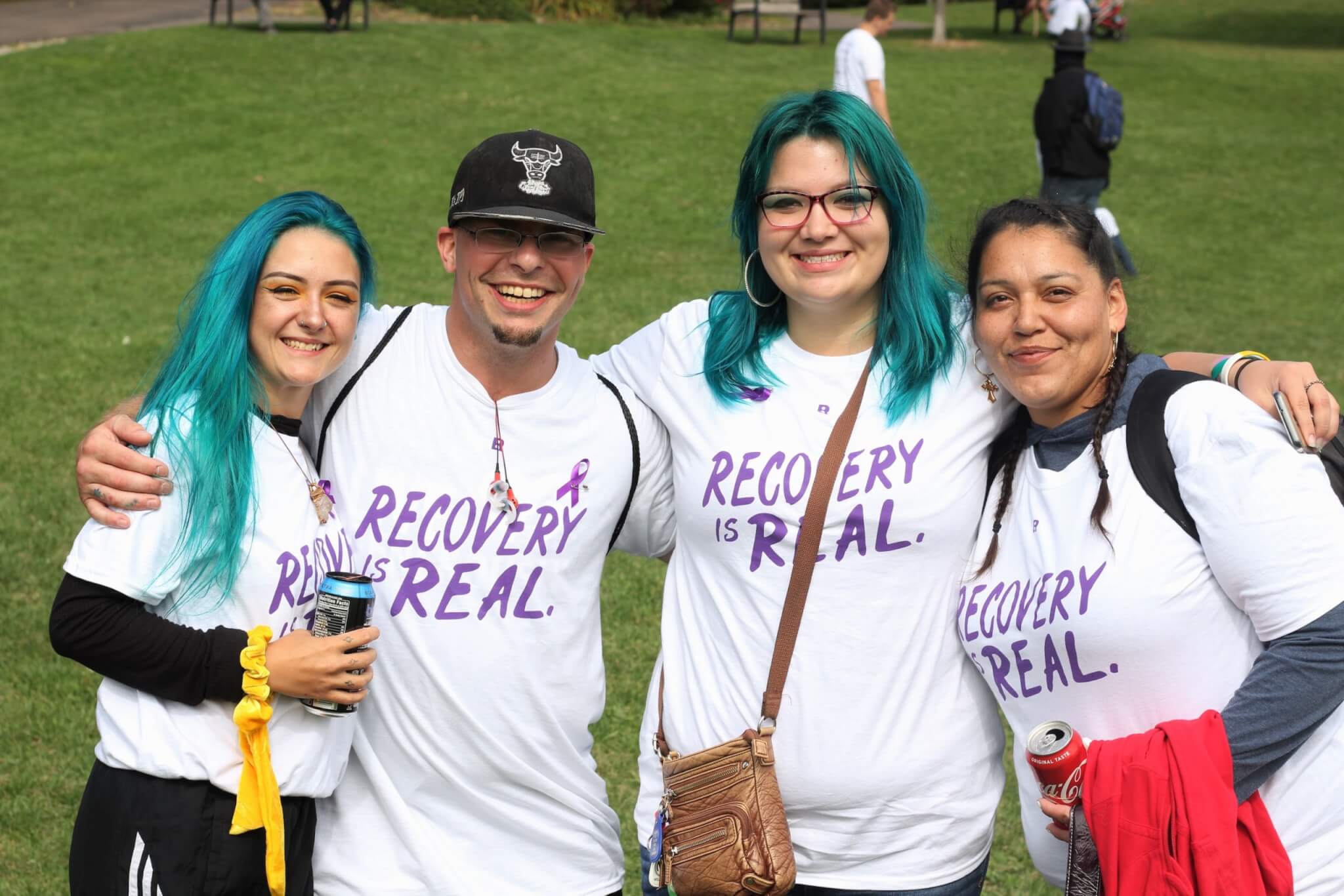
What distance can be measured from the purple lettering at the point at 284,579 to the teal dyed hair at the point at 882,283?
106 centimetres

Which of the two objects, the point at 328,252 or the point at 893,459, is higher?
the point at 328,252

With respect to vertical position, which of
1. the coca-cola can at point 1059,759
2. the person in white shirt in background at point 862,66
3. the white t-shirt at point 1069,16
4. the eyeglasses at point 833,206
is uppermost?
the white t-shirt at point 1069,16

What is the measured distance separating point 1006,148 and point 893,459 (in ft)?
52.9

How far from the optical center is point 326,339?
2975 mm

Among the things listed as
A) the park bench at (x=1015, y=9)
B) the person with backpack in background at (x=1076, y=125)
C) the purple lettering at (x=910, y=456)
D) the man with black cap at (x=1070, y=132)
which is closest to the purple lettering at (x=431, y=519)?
the purple lettering at (x=910, y=456)

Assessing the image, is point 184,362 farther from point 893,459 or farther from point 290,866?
point 893,459

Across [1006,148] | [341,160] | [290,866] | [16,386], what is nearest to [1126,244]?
[1006,148]

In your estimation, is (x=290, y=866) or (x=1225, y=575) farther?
(x=290, y=866)

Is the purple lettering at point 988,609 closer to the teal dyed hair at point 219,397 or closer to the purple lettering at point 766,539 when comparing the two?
the purple lettering at point 766,539

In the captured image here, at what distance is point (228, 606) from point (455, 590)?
1.62 ft

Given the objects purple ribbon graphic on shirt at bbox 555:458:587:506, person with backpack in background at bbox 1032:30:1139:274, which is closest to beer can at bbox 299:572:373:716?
purple ribbon graphic on shirt at bbox 555:458:587:506

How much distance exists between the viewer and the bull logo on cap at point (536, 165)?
3.04 m

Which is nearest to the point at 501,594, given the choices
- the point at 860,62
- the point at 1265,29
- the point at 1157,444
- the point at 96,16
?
the point at 1157,444

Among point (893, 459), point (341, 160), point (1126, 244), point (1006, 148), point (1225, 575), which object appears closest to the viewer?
point (1225, 575)
